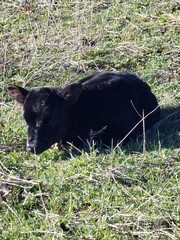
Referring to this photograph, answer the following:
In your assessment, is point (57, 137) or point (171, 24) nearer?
point (57, 137)

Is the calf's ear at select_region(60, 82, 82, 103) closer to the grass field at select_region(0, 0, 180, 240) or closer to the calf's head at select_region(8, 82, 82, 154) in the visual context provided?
the calf's head at select_region(8, 82, 82, 154)

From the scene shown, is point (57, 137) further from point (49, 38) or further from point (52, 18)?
point (52, 18)

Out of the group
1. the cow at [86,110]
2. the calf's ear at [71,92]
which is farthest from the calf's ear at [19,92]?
the calf's ear at [71,92]

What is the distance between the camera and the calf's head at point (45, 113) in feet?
25.4

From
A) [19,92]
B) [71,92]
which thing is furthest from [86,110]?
[19,92]

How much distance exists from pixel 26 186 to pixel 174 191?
1391mm

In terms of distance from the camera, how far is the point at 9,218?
21.4 ft

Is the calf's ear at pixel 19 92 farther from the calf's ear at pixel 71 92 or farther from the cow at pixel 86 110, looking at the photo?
the calf's ear at pixel 71 92

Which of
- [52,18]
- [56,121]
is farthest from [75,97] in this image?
[52,18]

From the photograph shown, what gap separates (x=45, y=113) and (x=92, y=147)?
0.63 m

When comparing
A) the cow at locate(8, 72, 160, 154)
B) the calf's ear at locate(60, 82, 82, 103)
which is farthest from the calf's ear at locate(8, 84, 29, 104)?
the calf's ear at locate(60, 82, 82, 103)

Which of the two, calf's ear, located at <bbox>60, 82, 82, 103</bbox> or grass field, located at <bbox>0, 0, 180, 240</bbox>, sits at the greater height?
calf's ear, located at <bbox>60, 82, 82, 103</bbox>

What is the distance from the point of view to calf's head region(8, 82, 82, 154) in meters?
7.74

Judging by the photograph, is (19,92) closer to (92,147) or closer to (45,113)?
(45,113)
